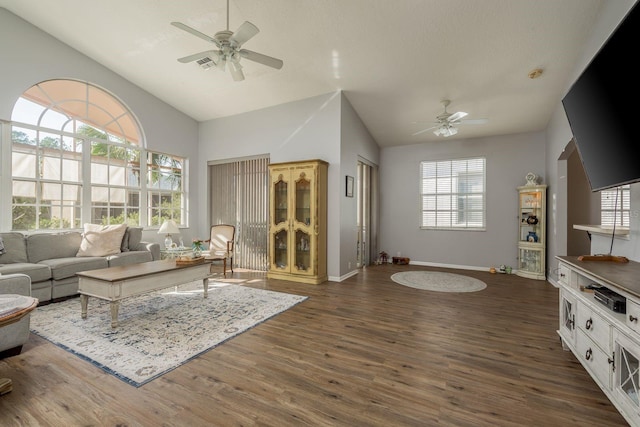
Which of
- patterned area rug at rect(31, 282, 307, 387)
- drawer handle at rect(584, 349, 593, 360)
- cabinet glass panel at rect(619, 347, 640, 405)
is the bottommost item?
patterned area rug at rect(31, 282, 307, 387)

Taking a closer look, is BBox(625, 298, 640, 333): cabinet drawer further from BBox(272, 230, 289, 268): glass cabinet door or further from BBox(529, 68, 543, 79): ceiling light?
BBox(272, 230, 289, 268): glass cabinet door

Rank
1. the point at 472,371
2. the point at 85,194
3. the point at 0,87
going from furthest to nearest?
the point at 85,194 → the point at 0,87 → the point at 472,371

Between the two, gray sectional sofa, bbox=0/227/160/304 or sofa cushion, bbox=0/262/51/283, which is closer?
sofa cushion, bbox=0/262/51/283

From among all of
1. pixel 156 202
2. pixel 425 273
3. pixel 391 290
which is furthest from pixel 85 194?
pixel 425 273

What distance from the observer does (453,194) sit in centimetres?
646

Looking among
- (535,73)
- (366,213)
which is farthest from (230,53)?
(366,213)

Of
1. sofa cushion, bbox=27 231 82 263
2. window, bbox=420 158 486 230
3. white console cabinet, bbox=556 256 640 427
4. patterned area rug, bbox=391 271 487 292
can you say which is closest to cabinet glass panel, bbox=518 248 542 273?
window, bbox=420 158 486 230

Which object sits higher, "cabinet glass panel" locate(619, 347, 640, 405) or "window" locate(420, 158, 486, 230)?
"window" locate(420, 158, 486, 230)

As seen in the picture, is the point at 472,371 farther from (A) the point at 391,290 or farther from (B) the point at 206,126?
(B) the point at 206,126

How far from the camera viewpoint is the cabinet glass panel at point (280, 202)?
517 centimetres

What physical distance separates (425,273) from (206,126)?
572 cm

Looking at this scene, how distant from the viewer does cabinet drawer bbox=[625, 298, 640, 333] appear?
4.84 ft

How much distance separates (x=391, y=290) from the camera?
446 centimetres

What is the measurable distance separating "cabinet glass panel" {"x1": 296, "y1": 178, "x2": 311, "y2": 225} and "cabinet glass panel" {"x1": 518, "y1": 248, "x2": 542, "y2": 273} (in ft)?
13.8
